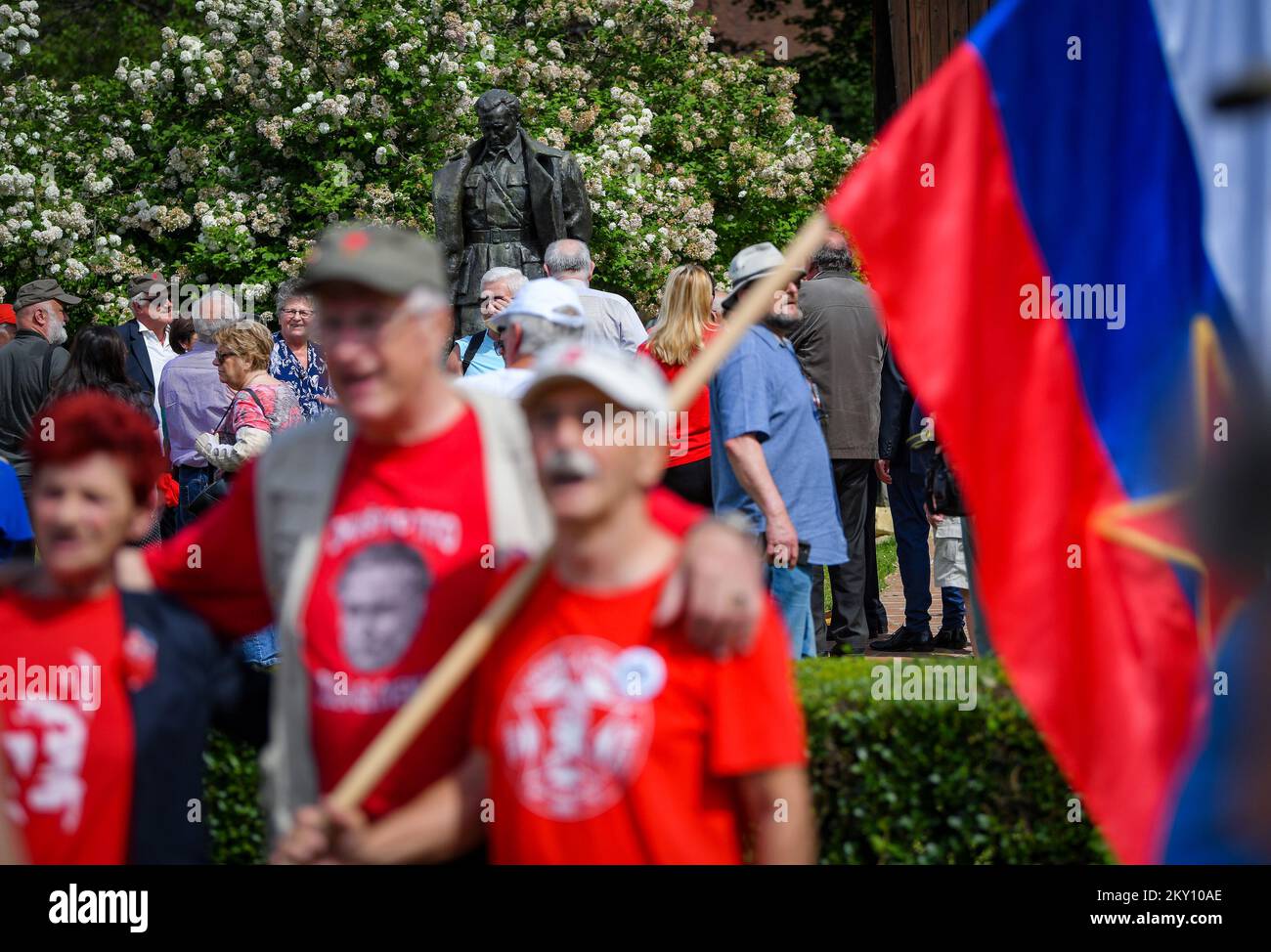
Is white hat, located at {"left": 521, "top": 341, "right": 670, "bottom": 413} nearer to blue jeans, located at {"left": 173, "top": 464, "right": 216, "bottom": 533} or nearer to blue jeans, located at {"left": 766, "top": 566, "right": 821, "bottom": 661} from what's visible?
blue jeans, located at {"left": 766, "top": 566, "right": 821, "bottom": 661}

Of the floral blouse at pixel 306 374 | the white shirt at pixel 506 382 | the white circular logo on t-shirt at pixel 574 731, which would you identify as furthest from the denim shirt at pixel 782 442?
the white circular logo on t-shirt at pixel 574 731

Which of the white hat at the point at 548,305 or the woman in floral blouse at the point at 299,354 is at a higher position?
the woman in floral blouse at the point at 299,354

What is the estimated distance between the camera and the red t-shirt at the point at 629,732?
2.99 meters

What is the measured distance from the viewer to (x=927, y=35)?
13.9 meters

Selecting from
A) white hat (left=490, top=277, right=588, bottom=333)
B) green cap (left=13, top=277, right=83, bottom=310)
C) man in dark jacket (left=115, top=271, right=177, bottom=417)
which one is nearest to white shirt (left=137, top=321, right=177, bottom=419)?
man in dark jacket (left=115, top=271, right=177, bottom=417)

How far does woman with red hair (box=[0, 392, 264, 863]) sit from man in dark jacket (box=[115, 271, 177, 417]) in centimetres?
720

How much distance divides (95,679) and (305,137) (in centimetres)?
1333

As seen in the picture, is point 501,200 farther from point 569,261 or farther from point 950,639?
point 950,639

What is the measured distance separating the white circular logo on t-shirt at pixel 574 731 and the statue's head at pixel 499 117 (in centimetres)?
804

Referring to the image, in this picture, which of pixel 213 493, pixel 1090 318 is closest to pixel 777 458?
pixel 1090 318

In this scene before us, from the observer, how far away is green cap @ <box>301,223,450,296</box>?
A: 325 cm

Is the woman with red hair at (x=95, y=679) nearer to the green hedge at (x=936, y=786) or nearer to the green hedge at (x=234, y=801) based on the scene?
the green hedge at (x=234, y=801)

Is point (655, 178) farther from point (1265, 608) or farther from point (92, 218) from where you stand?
point (1265, 608)

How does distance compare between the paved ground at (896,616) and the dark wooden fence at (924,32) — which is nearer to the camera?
the paved ground at (896,616)
